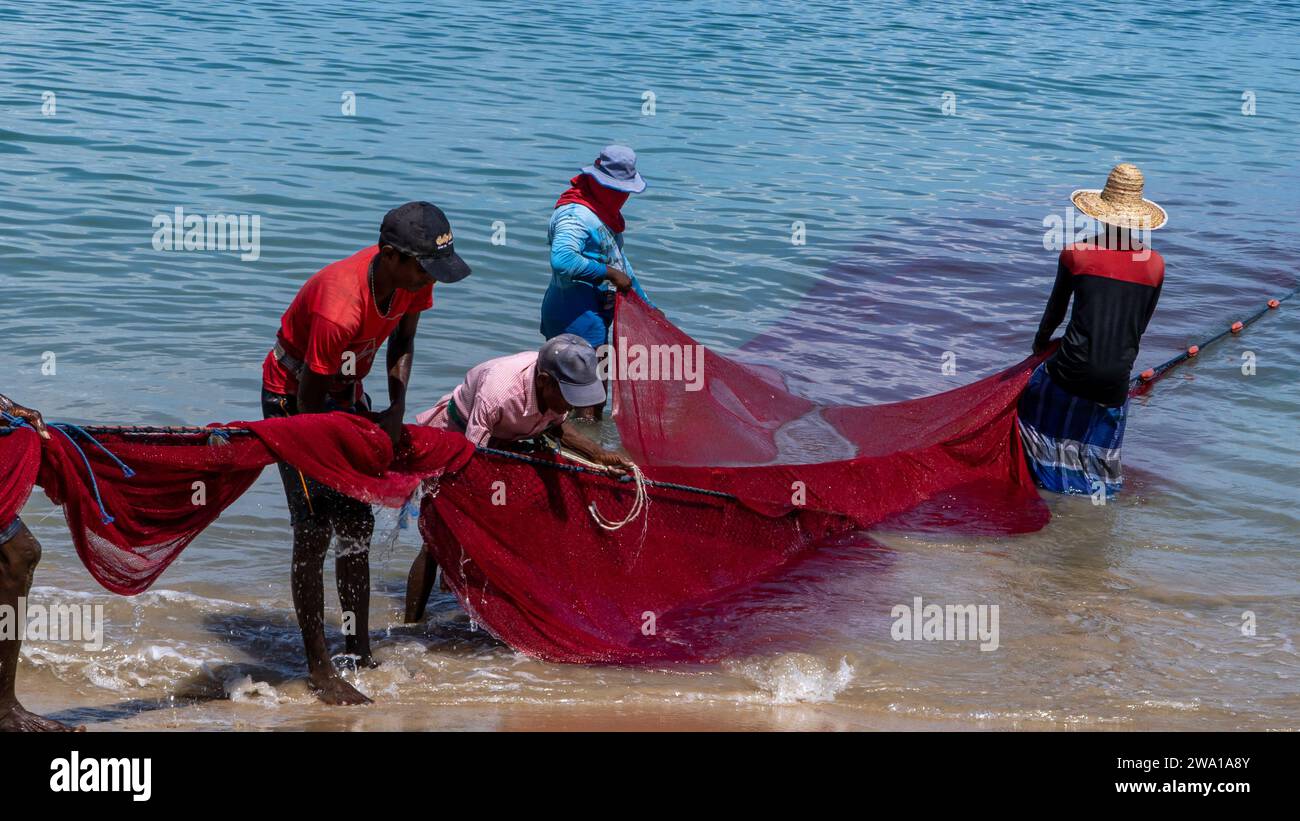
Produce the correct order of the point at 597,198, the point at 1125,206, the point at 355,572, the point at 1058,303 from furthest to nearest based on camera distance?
the point at 597,198 → the point at 1058,303 → the point at 1125,206 → the point at 355,572

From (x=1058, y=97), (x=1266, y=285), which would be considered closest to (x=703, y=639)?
(x=1266, y=285)

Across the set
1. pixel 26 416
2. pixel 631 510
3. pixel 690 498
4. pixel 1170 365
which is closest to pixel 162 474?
pixel 26 416

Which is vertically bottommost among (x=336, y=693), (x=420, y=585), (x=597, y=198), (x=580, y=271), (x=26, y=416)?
(x=336, y=693)

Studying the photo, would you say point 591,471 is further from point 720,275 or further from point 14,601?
point 720,275

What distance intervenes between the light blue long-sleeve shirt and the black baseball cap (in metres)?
2.51

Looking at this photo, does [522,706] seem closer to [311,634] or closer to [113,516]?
[311,634]

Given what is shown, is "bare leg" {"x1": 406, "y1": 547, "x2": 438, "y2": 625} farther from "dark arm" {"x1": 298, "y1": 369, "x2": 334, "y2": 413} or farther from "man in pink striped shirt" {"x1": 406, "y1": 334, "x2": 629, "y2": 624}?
"dark arm" {"x1": 298, "y1": 369, "x2": 334, "y2": 413}

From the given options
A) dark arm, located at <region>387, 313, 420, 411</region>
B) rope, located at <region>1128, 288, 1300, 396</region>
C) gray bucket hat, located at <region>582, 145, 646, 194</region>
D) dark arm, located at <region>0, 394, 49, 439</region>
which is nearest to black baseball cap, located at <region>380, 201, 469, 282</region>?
dark arm, located at <region>387, 313, 420, 411</region>

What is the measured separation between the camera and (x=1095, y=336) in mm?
6262

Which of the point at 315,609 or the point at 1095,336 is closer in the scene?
the point at 315,609

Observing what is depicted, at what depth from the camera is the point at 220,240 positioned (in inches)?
401

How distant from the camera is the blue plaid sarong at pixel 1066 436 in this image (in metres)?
6.45

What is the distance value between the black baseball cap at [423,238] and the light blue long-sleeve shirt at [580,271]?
2.51 metres

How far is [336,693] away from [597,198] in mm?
3216
